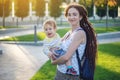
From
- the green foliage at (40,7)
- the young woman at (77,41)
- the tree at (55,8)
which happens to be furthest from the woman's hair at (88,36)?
the green foliage at (40,7)

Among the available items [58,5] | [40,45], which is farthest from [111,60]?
[58,5]

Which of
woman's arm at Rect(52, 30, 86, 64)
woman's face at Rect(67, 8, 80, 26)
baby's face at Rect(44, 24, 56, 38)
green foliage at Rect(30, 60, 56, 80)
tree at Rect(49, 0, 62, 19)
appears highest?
tree at Rect(49, 0, 62, 19)

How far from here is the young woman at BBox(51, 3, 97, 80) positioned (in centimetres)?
373

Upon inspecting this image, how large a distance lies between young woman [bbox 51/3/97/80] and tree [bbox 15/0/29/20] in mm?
51742

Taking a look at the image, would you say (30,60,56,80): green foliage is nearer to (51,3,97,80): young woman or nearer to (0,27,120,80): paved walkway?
(0,27,120,80): paved walkway

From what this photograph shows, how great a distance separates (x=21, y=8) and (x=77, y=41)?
52204 mm

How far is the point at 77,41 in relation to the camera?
370cm

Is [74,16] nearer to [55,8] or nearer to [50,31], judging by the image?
[50,31]

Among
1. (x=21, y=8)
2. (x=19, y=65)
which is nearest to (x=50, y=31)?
(x=19, y=65)

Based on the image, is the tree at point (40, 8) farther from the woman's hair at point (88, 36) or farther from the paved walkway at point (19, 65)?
the woman's hair at point (88, 36)

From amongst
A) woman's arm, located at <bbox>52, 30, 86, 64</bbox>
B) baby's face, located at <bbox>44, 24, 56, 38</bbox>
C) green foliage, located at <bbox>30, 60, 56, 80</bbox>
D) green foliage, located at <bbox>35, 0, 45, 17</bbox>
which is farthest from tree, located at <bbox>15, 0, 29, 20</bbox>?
woman's arm, located at <bbox>52, 30, 86, 64</bbox>

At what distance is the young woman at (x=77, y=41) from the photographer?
3.73 m

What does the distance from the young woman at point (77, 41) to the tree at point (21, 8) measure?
5174cm

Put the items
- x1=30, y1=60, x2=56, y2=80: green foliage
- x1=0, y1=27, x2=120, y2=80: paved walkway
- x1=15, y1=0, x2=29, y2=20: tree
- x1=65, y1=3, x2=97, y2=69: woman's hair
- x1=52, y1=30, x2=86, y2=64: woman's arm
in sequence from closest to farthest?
x1=52, y1=30, x2=86, y2=64: woman's arm, x1=65, y1=3, x2=97, y2=69: woman's hair, x1=30, y1=60, x2=56, y2=80: green foliage, x1=0, y1=27, x2=120, y2=80: paved walkway, x1=15, y1=0, x2=29, y2=20: tree
